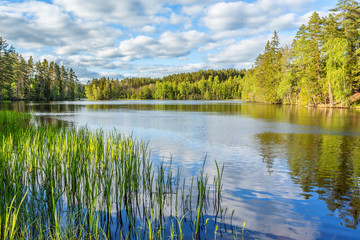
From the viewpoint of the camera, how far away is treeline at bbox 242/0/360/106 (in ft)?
163

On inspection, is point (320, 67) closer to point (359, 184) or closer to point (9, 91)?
point (359, 184)

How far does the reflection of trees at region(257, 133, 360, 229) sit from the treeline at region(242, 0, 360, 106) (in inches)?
1482

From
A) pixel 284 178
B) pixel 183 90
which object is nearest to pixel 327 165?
pixel 284 178

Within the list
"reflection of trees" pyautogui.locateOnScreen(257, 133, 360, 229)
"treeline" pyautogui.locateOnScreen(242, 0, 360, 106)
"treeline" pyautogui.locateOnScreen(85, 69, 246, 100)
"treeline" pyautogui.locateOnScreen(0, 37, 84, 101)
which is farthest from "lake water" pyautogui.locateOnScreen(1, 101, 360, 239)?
"treeline" pyautogui.locateOnScreen(85, 69, 246, 100)

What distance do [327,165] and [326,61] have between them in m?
53.0

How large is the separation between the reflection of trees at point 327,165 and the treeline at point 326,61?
37642 mm

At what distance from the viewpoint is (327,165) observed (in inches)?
466

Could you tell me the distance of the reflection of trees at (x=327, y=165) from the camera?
754 cm

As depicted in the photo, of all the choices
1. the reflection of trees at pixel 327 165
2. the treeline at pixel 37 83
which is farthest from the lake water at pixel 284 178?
the treeline at pixel 37 83

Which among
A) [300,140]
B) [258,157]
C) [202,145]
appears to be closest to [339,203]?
[258,157]

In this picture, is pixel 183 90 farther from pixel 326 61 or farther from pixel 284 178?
pixel 284 178

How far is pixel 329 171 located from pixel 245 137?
377 inches

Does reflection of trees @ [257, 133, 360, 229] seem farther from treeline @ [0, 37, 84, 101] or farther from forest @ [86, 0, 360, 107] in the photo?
treeline @ [0, 37, 84, 101]

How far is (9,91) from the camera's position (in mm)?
93375
